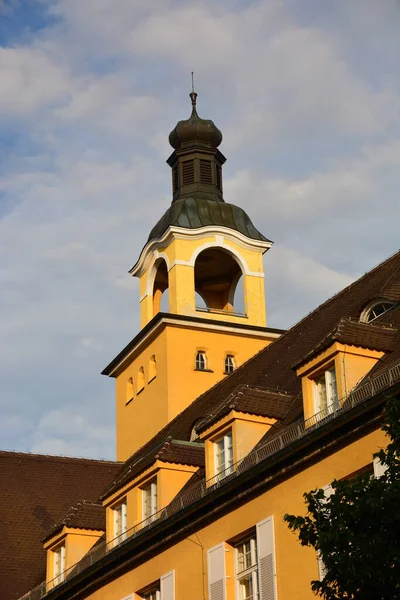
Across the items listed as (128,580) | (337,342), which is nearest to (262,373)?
(128,580)

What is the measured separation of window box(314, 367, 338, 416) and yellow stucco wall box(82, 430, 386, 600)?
134 centimetres

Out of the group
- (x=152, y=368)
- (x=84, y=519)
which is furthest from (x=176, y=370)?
(x=84, y=519)

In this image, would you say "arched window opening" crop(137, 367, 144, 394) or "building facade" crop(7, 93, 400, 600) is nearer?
"building facade" crop(7, 93, 400, 600)

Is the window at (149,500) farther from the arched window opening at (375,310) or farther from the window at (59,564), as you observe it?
the arched window opening at (375,310)

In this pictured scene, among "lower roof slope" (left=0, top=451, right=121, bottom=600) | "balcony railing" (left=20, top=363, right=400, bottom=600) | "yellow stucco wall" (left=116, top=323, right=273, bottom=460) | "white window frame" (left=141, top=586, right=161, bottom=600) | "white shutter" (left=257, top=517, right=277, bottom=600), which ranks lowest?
→ "white shutter" (left=257, top=517, right=277, bottom=600)

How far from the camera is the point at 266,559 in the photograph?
1102 inches

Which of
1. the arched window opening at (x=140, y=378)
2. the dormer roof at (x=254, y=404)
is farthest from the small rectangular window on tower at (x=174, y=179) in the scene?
the dormer roof at (x=254, y=404)

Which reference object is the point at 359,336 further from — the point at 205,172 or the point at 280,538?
the point at 205,172

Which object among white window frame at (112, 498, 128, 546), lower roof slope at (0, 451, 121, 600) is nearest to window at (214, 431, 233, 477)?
white window frame at (112, 498, 128, 546)

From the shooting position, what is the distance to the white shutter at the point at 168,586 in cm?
3112

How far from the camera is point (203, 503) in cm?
3036

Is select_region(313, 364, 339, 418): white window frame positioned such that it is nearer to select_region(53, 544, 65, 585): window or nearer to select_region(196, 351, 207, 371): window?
select_region(53, 544, 65, 585): window

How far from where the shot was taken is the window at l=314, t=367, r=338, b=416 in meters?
28.0

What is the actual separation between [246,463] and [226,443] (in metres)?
1.81
